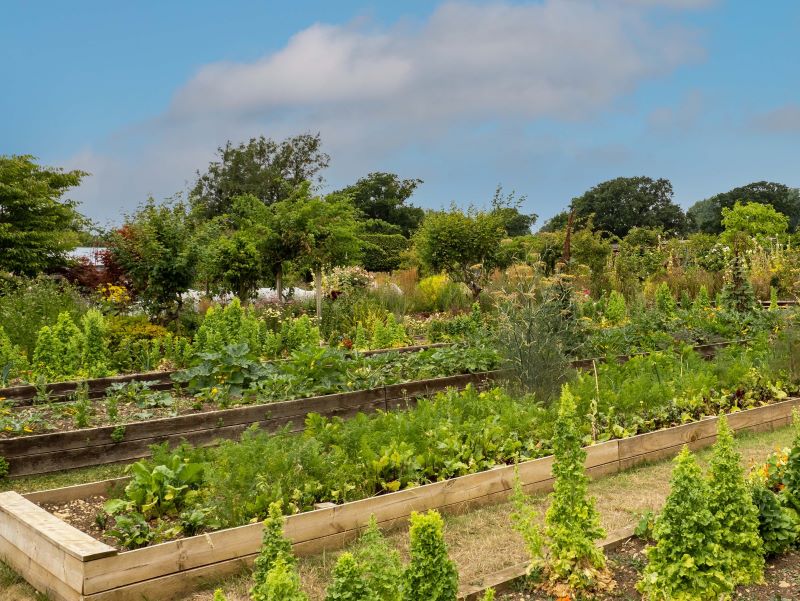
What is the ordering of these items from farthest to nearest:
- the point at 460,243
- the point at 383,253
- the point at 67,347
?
the point at 383,253 → the point at 460,243 → the point at 67,347

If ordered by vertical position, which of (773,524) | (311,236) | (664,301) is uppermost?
(311,236)

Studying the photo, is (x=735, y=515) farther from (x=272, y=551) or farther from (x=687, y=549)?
(x=272, y=551)

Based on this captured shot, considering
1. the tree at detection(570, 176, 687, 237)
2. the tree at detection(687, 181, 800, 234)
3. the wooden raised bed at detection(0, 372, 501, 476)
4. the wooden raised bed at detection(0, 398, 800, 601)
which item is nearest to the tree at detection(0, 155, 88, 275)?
the wooden raised bed at detection(0, 372, 501, 476)

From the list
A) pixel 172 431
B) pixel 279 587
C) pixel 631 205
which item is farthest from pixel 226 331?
pixel 631 205

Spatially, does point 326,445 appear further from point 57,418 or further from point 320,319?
point 320,319

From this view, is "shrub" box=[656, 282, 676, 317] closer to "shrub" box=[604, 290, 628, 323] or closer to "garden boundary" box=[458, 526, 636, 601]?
"shrub" box=[604, 290, 628, 323]

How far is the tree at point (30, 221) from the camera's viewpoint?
23.0 m

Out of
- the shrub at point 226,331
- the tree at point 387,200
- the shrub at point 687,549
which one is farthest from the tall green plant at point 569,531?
the tree at point 387,200

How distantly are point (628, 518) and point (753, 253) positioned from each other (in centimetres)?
1898

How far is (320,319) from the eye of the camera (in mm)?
12984

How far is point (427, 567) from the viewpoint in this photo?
106 inches

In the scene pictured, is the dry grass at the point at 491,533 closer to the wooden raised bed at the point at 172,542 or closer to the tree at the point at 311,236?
the wooden raised bed at the point at 172,542

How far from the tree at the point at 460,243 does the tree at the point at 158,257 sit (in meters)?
6.63

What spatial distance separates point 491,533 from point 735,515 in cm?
146
